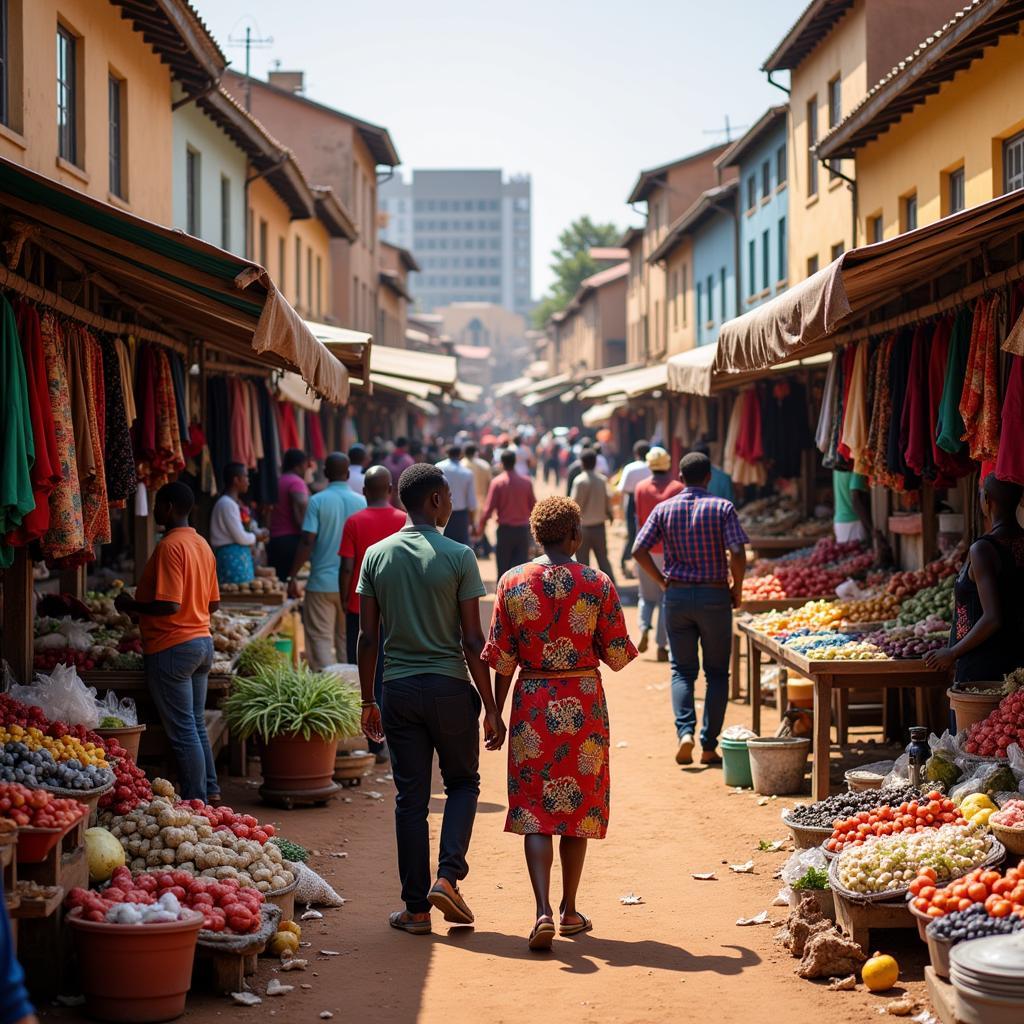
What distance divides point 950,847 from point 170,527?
4.64m

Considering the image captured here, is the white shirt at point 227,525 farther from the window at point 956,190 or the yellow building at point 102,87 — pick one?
the window at point 956,190

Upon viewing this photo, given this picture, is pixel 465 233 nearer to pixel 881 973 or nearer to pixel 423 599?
pixel 423 599

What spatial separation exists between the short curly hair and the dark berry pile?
7.14 ft

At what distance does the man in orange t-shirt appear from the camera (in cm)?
848

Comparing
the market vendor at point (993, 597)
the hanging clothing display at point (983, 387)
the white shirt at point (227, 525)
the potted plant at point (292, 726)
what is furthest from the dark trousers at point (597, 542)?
the market vendor at point (993, 597)

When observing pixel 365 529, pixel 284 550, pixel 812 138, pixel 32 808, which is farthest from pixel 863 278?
pixel 812 138

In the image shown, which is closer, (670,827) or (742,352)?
(670,827)

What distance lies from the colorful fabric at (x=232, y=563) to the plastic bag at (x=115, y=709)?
4.68 metres

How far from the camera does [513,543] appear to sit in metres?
19.2

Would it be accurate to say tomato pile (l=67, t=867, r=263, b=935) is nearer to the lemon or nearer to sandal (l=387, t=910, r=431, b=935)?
sandal (l=387, t=910, r=431, b=935)

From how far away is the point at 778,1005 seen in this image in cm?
610

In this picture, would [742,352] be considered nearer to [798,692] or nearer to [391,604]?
[798,692]

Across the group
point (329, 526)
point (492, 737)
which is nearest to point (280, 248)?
point (329, 526)

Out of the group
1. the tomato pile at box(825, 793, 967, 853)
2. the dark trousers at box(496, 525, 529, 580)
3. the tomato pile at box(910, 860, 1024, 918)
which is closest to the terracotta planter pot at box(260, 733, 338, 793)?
the tomato pile at box(825, 793, 967, 853)
